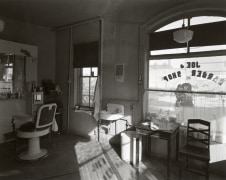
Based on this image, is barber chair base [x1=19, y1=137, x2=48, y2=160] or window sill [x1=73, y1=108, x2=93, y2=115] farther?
window sill [x1=73, y1=108, x2=93, y2=115]

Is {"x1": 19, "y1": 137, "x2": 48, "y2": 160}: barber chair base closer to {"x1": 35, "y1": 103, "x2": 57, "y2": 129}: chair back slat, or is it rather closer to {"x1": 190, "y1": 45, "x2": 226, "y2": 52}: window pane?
{"x1": 35, "y1": 103, "x2": 57, "y2": 129}: chair back slat

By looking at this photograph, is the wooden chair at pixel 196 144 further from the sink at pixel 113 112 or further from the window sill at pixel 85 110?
the window sill at pixel 85 110

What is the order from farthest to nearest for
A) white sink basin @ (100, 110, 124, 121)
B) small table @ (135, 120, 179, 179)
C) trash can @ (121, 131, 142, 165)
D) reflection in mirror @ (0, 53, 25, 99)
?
reflection in mirror @ (0, 53, 25, 99) → white sink basin @ (100, 110, 124, 121) → trash can @ (121, 131, 142, 165) → small table @ (135, 120, 179, 179)

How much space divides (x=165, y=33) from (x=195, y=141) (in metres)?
2.16

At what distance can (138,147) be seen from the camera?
318cm

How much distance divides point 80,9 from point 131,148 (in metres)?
3.18

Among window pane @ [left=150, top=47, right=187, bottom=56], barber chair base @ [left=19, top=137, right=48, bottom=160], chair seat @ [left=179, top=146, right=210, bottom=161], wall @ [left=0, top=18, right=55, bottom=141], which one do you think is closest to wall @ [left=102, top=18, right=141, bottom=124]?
window pane @ [left=150, top=47, right=187, bottom=56]

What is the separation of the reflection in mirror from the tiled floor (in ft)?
4.32

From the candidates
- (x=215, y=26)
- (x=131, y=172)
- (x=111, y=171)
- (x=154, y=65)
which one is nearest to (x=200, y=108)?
(x=154, y=65)

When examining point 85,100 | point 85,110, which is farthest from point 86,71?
point 85,110

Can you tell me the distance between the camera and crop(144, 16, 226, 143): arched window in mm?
2967

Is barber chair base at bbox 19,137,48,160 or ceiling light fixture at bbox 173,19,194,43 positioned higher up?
ceiling light fixture at bbox 173,19,194,43

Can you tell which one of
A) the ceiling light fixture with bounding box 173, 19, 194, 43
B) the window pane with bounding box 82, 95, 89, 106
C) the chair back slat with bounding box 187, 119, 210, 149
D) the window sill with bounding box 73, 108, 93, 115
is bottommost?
the chair back slat with bounding box 187, 119, 210, 149

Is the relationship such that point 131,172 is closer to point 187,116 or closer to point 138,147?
point 138,147
